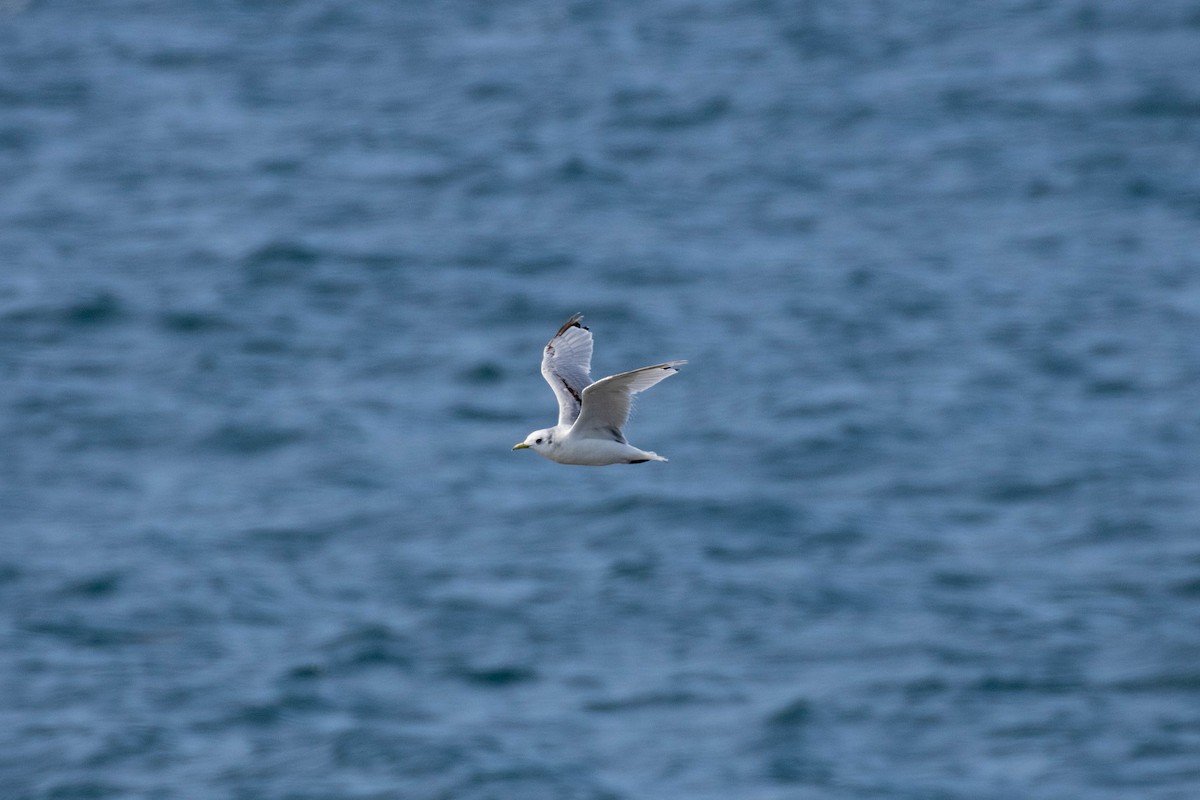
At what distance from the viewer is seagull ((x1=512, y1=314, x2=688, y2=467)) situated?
535 inches

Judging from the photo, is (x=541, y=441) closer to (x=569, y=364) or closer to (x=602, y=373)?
(x=569, y=364)

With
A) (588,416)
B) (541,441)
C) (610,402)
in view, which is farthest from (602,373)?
(610,402)

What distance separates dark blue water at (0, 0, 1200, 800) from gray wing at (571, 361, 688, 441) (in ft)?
49.6

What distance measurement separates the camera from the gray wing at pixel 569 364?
583 inches

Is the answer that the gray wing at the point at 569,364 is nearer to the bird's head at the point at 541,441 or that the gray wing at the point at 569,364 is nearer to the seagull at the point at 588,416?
the seagull at the point at 588,416

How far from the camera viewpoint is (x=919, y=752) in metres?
29.5

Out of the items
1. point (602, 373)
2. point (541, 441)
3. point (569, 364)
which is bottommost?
point (541, 441)

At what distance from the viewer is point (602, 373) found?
119 feet

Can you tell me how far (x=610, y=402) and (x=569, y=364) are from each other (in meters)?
1.35

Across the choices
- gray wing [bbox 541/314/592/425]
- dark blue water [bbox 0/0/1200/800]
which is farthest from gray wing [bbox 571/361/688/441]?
Result: dark blue water [bbox 0/0/1200/800]

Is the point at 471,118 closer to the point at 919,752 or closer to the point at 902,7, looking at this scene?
the point at 902,7

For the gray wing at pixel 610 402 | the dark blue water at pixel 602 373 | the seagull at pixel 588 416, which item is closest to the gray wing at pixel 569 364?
the seagull at pixel 588 416

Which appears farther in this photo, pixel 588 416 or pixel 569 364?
pixel 569 364

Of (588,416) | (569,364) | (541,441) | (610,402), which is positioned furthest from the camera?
(569,364)
